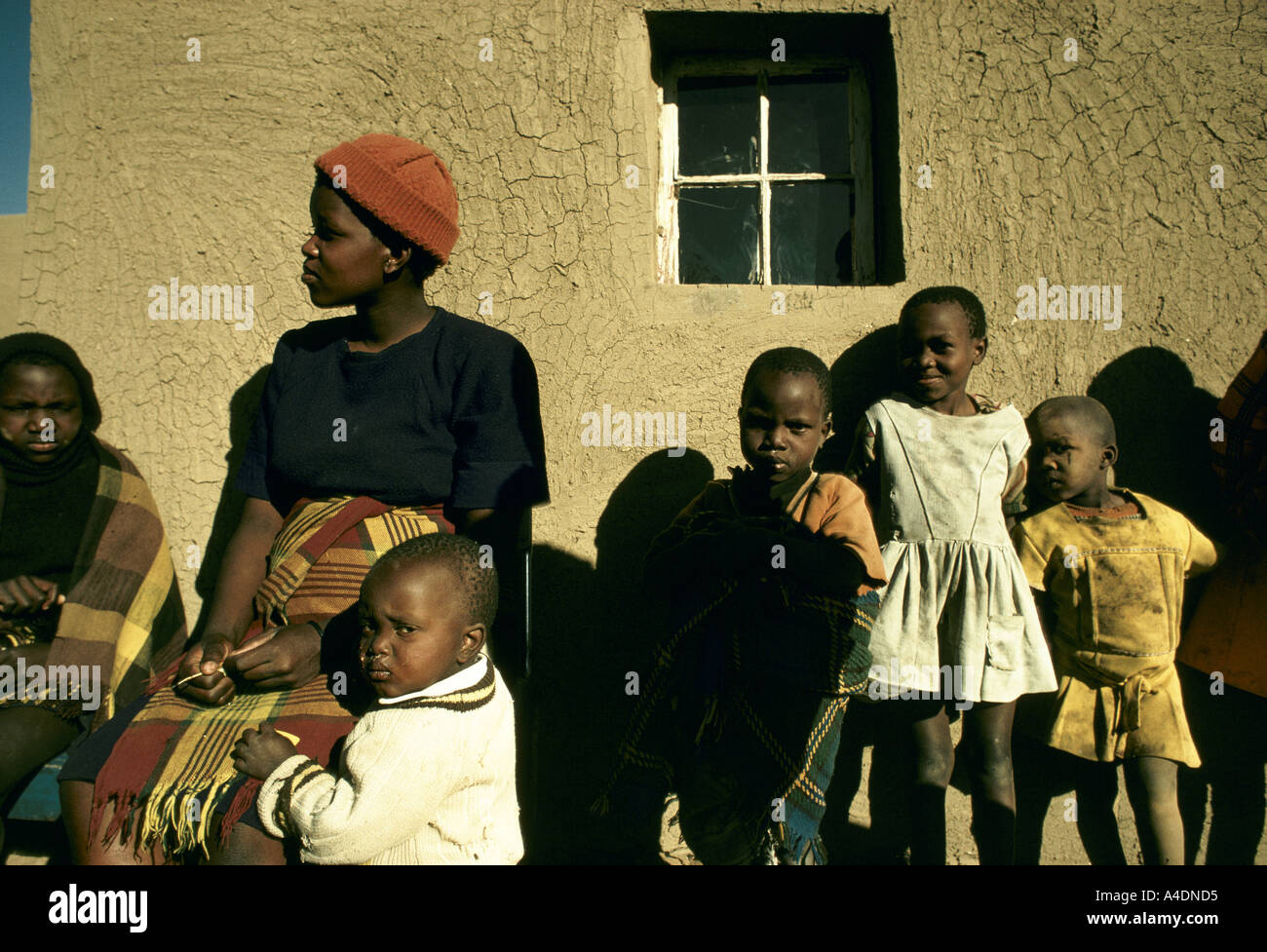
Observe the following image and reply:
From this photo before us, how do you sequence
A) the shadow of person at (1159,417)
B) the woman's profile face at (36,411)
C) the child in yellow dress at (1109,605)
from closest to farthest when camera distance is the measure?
the woman's profile face at (36,411) → the child in yellow dress at (1109,605) → the shadow of person at (1159,417)

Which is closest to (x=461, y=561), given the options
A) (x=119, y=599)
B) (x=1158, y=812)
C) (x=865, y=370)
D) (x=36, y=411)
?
(x=119, y=599)

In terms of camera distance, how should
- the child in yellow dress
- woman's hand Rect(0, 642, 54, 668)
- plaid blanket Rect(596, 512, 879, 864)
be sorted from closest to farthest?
plaid blanket Rect(596, 512, 879, 864), woman's hand Rect(0, 642, 54, 668), the child in yellow dress

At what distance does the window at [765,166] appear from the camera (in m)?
2.99

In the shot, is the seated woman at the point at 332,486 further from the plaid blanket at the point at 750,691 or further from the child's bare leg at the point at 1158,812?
the child's bare leg at the point at 1158,812

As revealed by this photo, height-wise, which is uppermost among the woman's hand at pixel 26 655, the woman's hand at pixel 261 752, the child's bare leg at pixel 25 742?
the woman's hand at pixel 26 655

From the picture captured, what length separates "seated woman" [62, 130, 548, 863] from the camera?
66.5 inches

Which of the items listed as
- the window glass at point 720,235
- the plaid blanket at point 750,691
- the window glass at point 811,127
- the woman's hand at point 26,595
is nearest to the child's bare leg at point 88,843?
the woman's hand at point 26,595

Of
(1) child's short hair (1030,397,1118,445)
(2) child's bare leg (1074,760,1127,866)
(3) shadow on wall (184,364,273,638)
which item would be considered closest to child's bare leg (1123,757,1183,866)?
(2) child's bare leg (1074,760,1127,866)

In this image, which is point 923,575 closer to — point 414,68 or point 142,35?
point 414,68

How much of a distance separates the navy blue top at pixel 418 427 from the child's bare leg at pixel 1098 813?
2025 mm

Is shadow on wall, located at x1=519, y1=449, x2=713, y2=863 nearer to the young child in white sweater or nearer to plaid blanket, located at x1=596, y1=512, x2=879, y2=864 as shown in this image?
plaid blanket, located at x1=596, y1=512, x2=879, y2=864

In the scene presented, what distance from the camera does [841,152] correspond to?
300cm

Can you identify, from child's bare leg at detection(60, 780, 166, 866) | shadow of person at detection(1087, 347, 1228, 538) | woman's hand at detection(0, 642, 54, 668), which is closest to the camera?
child's bare leg at detection(60, 780, 166, 866)

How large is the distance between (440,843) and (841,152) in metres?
2.66
